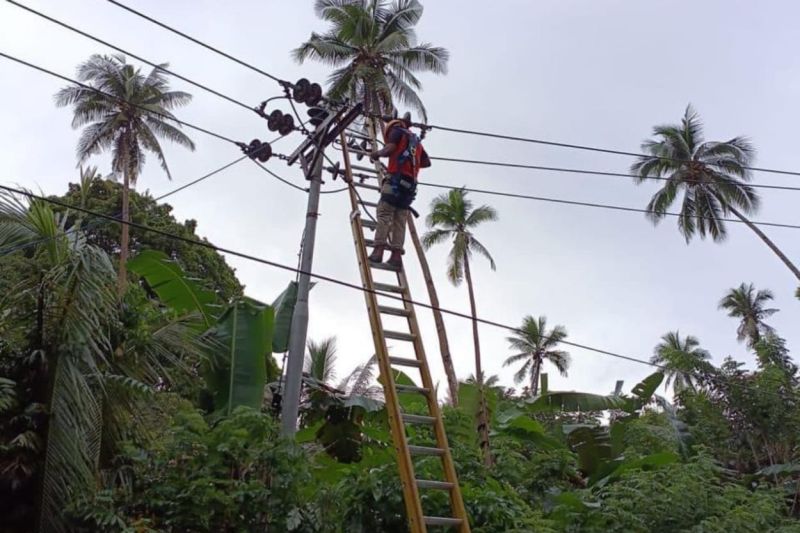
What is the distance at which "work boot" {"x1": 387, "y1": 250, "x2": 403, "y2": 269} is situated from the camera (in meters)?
8.04

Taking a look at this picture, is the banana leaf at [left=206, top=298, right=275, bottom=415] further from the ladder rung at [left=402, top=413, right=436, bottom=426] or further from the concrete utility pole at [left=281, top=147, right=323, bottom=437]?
the ladder rung at [left=402, top=413, right=436, bottom=426]

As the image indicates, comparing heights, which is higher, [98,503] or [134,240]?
[134,240]

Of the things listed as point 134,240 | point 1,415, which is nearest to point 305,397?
point 1,415

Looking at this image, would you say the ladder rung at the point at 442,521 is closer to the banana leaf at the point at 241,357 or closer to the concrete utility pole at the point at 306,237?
the concrete utility pole at the point at 306,237

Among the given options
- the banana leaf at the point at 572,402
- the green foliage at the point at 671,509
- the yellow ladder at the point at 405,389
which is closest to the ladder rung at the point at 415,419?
the yellow ladder at the point at 405,389

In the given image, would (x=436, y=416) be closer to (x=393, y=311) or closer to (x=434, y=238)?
(x=393, y=311)

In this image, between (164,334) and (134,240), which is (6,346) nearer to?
(164,334)

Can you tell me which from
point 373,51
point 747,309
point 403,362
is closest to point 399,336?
point 403,362

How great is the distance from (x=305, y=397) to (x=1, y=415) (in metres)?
4.48

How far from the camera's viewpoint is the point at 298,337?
6621 mm

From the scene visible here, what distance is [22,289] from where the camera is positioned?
662cm

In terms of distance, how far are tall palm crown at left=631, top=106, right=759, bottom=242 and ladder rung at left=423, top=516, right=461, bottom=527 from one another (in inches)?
934

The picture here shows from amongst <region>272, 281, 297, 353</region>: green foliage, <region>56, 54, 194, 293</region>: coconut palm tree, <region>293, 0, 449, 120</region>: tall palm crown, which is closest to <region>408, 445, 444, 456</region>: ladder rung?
<region>272, 281, 297, 353</region>: green foliage

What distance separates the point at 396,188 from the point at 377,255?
2.45 ft
